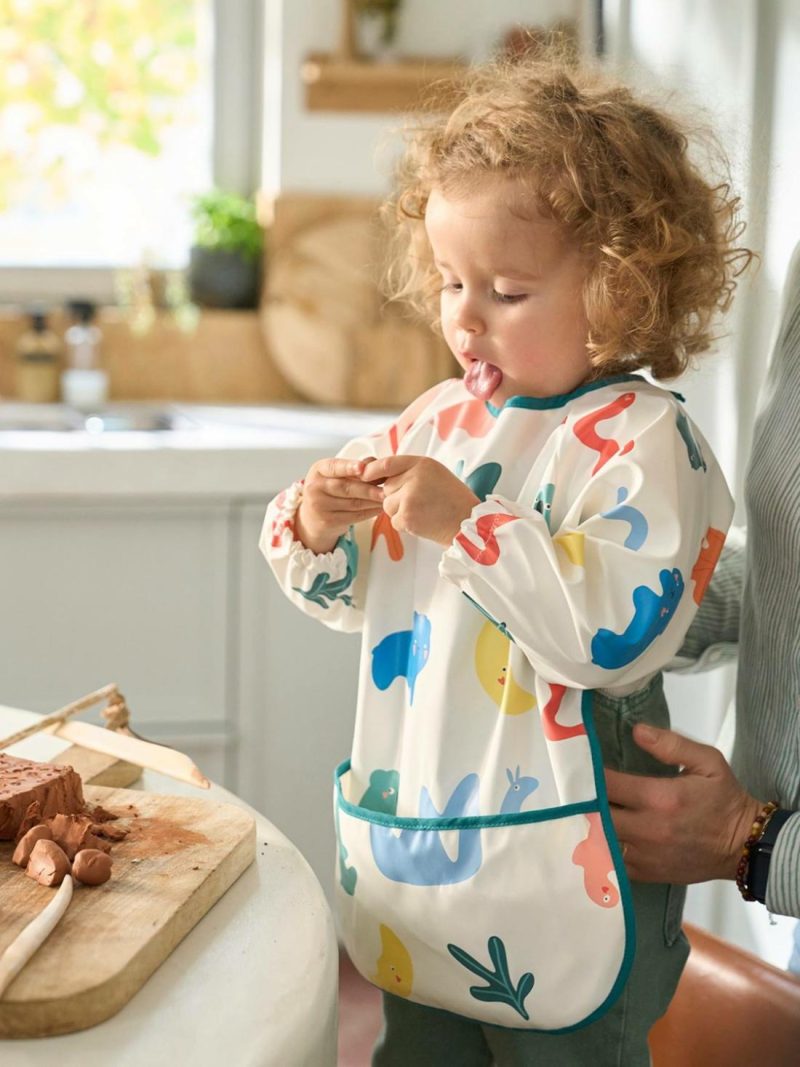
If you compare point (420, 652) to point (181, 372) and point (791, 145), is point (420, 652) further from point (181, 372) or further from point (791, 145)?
point (181, 372)

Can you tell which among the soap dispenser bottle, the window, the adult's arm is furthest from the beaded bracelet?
the window

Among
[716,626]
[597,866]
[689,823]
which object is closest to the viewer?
[597,866]

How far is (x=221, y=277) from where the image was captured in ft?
9.09

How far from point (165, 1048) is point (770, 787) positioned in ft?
2.07

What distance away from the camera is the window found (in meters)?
2.83

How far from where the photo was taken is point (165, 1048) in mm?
690

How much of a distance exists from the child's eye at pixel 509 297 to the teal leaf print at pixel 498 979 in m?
0.44

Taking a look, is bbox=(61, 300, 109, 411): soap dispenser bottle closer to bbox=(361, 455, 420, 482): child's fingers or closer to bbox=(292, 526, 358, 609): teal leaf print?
bbox=(292, 526, 358, 609): teal leaf print

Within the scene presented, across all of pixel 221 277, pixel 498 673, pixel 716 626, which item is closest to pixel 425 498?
pixel 498 673

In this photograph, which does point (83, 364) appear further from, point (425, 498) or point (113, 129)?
point (425, 498)

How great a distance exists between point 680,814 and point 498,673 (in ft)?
0.61

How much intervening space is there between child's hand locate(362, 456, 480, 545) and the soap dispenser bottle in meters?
1.80

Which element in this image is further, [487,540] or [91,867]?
[487,540]

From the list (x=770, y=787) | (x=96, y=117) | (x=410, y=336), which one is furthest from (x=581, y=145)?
(x=96, y=117)
